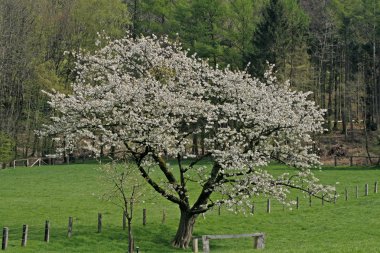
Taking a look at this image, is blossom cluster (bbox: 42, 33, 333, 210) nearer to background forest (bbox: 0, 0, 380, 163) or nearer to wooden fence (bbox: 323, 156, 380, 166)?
wooden fence (bbox: 323, 156, 380, 166)

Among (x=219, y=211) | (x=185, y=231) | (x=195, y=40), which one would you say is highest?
(x=195, y=40)

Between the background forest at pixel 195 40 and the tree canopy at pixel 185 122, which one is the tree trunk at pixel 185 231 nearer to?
the tree canopy at pixel 185 122

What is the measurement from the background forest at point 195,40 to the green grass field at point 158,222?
2538cm

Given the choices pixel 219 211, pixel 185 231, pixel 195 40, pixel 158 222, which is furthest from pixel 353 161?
pixel 185 231

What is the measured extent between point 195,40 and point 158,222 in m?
Result: 47.6

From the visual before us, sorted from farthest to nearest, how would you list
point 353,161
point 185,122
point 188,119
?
point 353,161, point 185,122, point 188,119

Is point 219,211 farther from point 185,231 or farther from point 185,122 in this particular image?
point 185,122

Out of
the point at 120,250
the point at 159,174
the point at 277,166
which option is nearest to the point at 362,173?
the point at 277,166

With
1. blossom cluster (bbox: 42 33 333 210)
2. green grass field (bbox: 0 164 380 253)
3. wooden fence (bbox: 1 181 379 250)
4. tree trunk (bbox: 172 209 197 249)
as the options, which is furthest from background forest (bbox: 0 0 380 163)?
tree trunk (bbox: 172 209 197 249)

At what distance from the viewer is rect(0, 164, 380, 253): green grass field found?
115ft

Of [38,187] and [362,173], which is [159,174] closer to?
[38,187]

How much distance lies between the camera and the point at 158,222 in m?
41.3

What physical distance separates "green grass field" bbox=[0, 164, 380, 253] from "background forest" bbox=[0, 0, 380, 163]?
83.3 feet

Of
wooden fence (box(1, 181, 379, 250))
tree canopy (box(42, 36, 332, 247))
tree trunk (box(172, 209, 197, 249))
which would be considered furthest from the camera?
tree trunk (box(172, 209, 197, 249))
